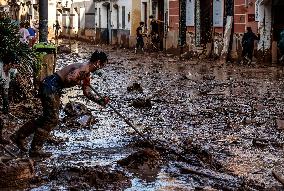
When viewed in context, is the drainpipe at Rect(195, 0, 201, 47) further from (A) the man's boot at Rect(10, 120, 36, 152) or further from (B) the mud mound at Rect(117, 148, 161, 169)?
(B) the mud mound at Rect(117, 148, 161, 169)

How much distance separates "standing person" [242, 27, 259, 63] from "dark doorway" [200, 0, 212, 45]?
492 cm

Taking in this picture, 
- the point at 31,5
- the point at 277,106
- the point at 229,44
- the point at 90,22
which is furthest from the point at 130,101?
the point at 31,5

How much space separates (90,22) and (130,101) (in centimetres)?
3831

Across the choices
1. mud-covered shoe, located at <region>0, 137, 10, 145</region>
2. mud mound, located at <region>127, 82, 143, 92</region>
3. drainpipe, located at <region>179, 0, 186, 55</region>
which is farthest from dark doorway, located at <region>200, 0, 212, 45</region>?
mud-covered shoe, located at <region>0, 137, 10, 145</region>

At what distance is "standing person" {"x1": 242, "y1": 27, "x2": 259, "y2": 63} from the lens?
24516 millimetres

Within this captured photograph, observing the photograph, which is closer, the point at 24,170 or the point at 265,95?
the point at 24,170

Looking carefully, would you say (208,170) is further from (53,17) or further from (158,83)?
(53,17)

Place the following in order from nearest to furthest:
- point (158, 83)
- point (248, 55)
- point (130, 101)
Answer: point (130, 101)
point (158, 83)
point (248, 55)

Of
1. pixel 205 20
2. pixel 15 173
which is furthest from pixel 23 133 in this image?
pixel 205 20

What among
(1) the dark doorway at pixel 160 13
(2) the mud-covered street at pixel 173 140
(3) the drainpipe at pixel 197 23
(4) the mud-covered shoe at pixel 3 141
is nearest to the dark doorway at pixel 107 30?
(1) the dark doorway at pixel 160 13

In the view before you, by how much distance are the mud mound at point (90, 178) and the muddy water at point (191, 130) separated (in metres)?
0.12

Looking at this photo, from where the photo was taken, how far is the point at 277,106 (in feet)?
41.7

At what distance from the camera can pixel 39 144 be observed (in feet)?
26.7

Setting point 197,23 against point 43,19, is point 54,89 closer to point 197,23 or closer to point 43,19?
point 43,19
